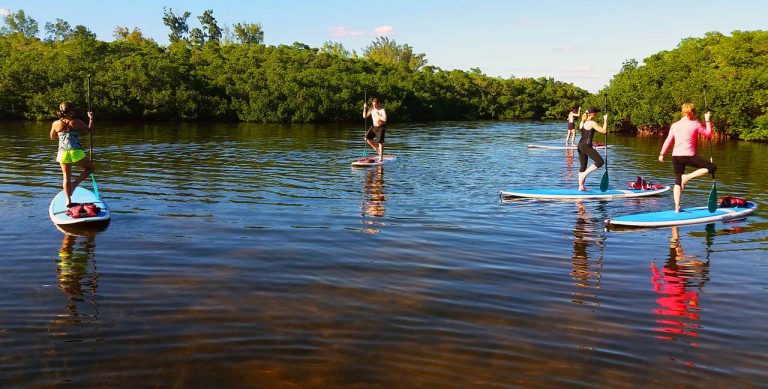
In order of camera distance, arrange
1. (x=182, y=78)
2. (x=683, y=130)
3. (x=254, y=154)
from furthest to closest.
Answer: (x=182, y=78) < (x=254, y=154) < (x=683, y=130)

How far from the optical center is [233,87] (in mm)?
66750

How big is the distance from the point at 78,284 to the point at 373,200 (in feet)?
25.2

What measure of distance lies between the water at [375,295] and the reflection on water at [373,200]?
0.33 feet

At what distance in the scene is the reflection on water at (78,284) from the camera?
5926 mm

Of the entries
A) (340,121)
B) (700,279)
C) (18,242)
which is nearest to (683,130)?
(700,279)

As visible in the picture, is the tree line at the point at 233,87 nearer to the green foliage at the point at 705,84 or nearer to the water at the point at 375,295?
the green foliage at the point at 705,84

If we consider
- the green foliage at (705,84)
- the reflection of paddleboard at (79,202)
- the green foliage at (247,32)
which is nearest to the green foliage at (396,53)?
the green foliage at (247,32)

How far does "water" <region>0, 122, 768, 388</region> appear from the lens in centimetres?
509

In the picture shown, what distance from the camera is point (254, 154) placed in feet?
86.6

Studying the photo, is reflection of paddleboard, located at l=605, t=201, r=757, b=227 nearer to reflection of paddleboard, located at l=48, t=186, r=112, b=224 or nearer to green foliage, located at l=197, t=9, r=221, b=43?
reflection of paddleboard, located at l=48, t=186, r=112, b=224

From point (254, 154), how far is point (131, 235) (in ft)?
54.5

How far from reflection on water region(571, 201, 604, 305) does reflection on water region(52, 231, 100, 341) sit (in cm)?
506

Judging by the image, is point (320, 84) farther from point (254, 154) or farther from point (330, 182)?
point (330, 182)

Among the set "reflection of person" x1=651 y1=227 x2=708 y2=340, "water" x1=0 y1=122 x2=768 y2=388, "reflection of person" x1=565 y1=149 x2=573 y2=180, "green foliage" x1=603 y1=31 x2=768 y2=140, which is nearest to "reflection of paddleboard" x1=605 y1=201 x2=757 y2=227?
"water" x1=0 y1=122 x2=768 y2=388
